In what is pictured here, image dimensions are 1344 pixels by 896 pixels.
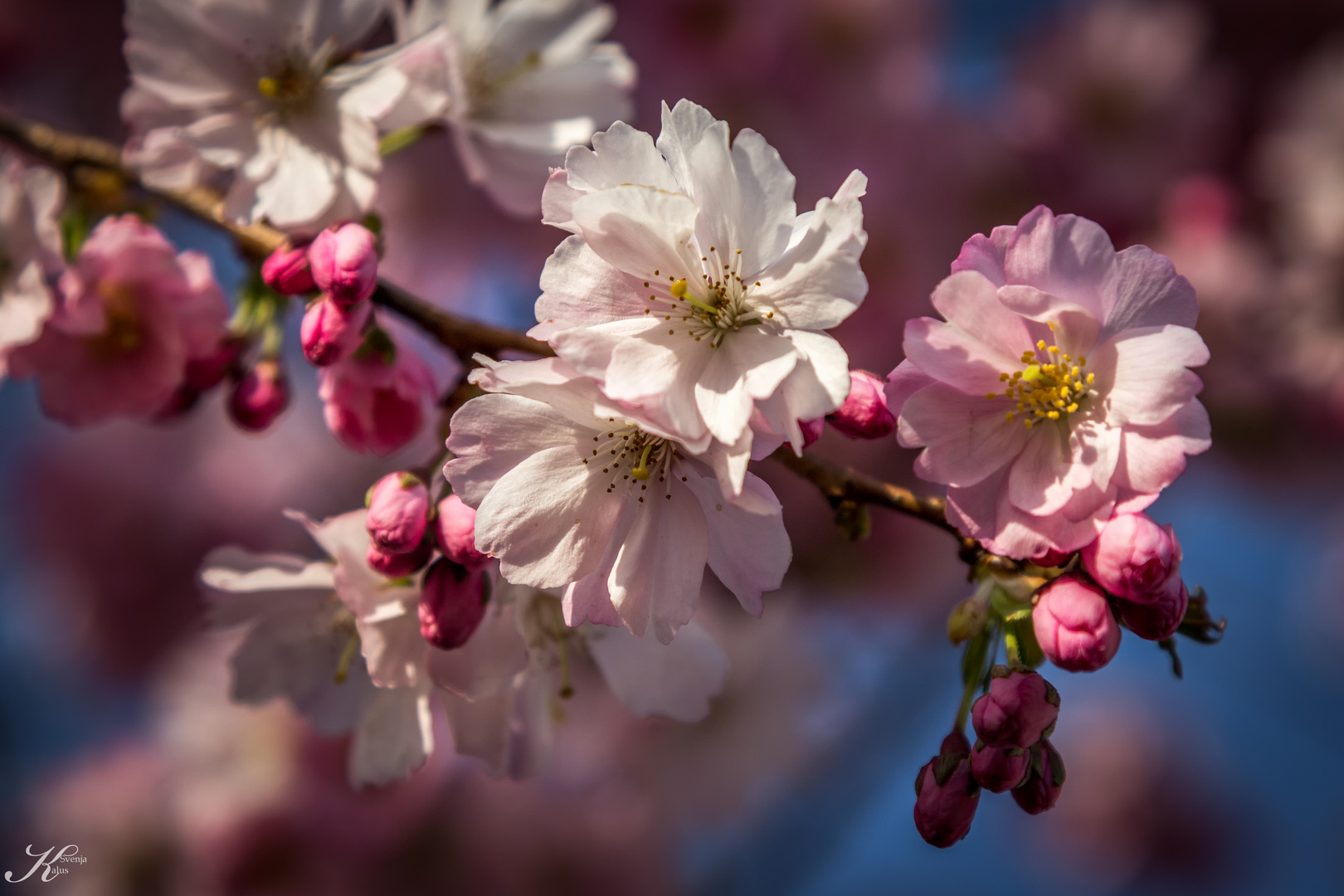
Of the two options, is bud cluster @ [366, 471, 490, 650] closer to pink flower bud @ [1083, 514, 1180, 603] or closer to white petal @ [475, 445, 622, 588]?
white petal @ [475, 445, 622, 588]

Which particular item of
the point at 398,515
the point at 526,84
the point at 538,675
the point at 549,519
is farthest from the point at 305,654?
the point at 526,84

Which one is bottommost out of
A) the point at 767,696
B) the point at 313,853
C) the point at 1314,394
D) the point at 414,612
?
the point at 313,853

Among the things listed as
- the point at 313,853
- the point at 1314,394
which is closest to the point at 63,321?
the point at 313,853

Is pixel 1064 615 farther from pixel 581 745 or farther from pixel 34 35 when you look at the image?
pixel 34 35

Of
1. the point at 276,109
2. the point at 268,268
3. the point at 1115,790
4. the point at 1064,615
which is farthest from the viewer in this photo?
the point at 1115,790

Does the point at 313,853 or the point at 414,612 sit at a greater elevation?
the point at 414,612

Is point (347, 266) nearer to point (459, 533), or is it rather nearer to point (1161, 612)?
point (459, 533)

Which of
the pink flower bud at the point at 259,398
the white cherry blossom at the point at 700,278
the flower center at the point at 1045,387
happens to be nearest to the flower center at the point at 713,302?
the white cherry blossom at the point at 700,278

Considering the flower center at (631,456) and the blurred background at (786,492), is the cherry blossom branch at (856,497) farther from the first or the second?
the blurred background at (786,492)
